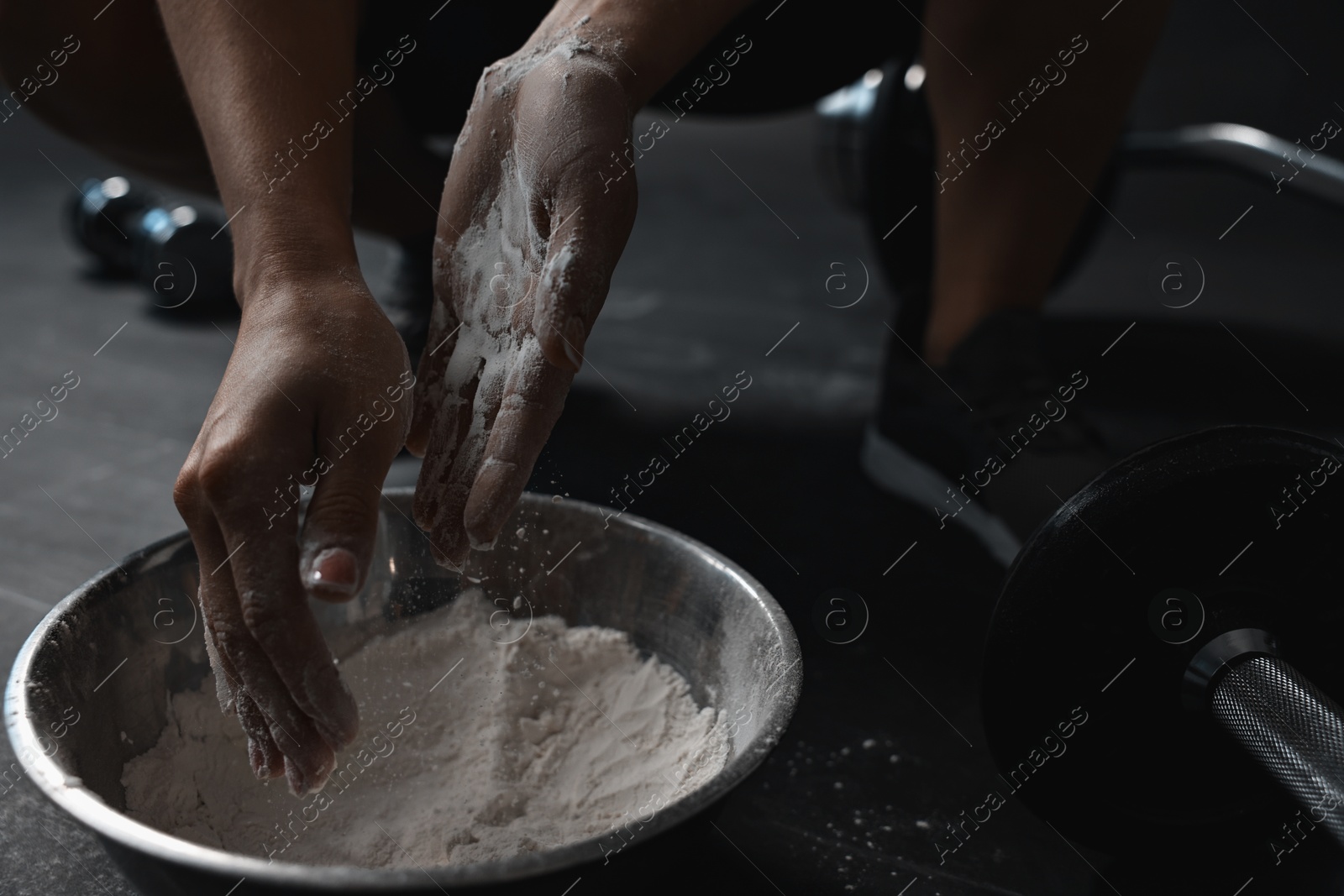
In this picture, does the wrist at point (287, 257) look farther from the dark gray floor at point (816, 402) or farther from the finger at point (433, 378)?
the dark gray floor at point (816, 402)

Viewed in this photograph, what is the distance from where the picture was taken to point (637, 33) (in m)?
0.67

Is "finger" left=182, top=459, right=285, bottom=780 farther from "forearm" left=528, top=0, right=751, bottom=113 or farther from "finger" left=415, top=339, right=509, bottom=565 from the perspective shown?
"forearm" left=528, top=0, right=751, bottom=113

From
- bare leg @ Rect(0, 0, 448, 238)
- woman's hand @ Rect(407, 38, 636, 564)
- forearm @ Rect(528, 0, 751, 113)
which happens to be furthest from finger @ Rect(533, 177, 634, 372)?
bare leg @ Rect(0, 0, 448, 238)

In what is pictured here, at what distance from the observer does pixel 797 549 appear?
1.04 m

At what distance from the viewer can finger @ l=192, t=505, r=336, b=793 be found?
52 cm

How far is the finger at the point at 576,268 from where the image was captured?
0.56 metres

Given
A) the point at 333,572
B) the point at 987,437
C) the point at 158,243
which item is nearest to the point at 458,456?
the point at 333,572

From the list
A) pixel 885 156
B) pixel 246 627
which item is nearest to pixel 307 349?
pixel 246 627

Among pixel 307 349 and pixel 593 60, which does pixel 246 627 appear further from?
pixel 593 60

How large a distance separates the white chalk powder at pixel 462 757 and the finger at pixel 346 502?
0.19 metres

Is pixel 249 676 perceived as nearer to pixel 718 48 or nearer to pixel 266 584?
pixel 266 584

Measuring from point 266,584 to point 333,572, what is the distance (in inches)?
1.4

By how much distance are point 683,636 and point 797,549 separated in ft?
1.01

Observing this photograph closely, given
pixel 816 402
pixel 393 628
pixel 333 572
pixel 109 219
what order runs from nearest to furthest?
1. pixel 333 572
2. pixel 393 628
3. pixel 816 402
4. pixel 109 219
